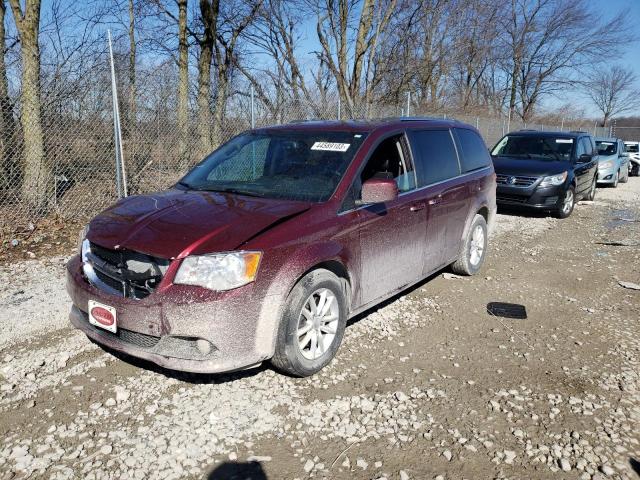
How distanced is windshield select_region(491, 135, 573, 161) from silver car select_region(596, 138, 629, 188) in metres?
6.10

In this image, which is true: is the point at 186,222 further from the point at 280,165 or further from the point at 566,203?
the point at 566,203

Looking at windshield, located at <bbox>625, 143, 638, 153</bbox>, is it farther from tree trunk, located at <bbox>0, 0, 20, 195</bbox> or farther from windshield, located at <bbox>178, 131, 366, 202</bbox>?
tree trunk, located at <bbox>0, 0, 20, 195</bbox>

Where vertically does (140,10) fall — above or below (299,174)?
above

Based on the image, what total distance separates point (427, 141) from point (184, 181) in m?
2.30

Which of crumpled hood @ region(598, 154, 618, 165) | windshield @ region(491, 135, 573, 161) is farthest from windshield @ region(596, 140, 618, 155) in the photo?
windshield @ region(491, 135, 573, 161)

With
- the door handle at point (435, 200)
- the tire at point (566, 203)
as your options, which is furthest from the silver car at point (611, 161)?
the door handle at point (435, 200)

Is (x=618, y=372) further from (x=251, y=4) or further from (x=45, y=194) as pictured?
(x=251, y=4)

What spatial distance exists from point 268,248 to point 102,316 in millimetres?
1159

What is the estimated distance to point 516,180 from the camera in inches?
392

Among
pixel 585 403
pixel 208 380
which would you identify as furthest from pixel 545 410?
pixel 208 380

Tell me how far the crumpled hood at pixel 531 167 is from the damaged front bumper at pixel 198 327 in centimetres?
813

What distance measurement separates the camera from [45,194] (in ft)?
24.3

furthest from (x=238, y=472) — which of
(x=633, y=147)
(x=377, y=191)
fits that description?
(x=633, y=147)

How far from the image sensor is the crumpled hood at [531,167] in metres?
9.84
